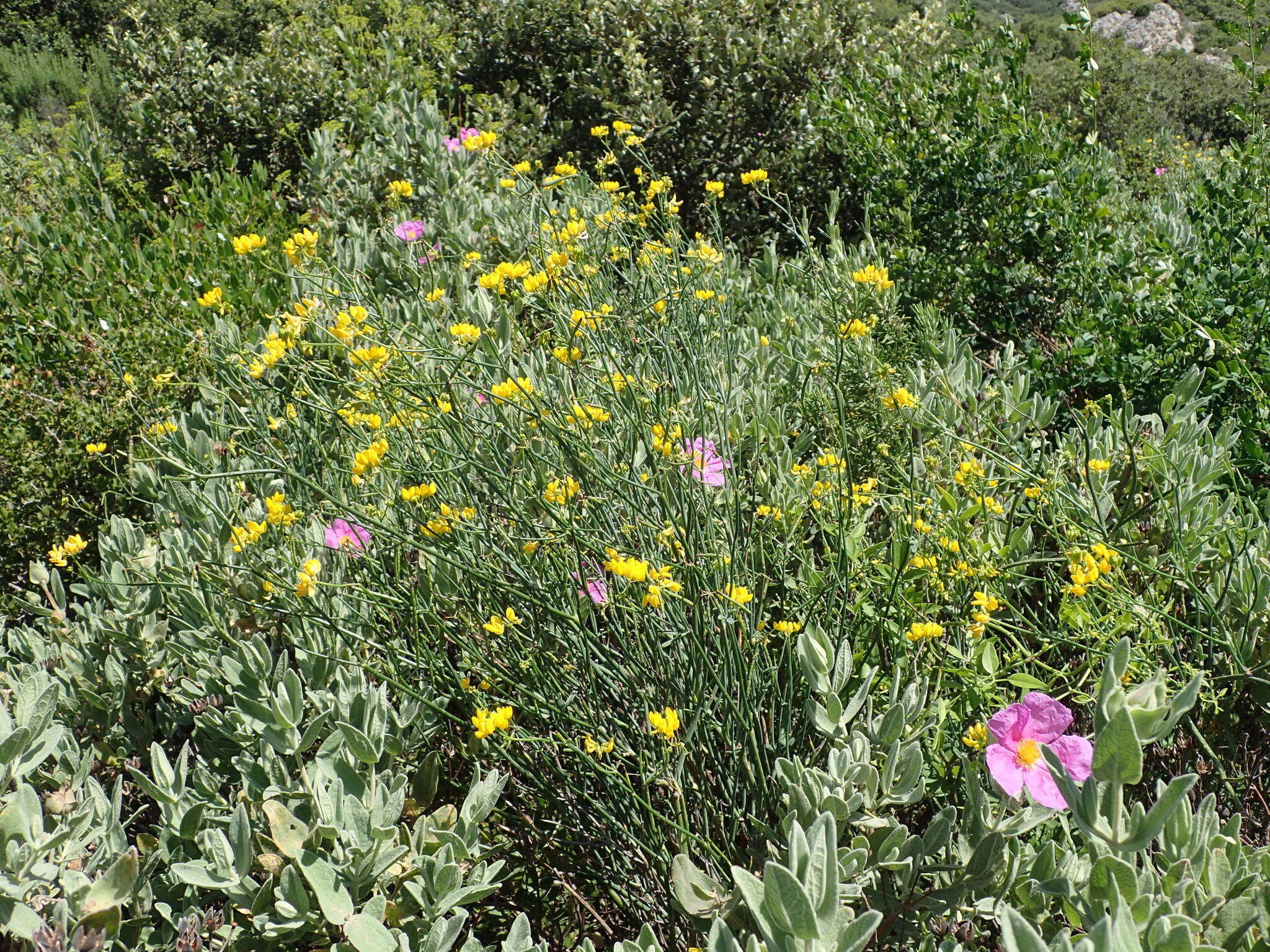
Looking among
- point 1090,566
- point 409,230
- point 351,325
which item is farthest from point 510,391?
point 409,230

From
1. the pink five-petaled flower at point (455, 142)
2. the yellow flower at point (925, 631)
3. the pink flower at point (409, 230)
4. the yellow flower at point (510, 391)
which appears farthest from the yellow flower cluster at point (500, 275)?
the pink five-petaled flower at point (455, 142)

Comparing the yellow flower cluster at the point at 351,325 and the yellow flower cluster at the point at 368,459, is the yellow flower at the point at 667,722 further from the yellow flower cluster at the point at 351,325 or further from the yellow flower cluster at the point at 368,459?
the yellow flower cluster at the point at 351,325

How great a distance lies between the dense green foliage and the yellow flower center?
0.06 metres

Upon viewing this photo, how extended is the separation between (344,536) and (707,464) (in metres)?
0.79

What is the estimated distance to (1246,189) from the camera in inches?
108

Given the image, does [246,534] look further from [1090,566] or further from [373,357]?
[1090,566]

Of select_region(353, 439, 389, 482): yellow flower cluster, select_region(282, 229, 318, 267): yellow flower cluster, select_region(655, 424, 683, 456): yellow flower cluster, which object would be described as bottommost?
select_region(655, 424, 683, 456): yellow flower cluster

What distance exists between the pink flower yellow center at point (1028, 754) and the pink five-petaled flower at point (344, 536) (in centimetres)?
124

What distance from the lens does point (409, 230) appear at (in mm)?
3447

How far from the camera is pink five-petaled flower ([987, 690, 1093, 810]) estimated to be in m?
1.27

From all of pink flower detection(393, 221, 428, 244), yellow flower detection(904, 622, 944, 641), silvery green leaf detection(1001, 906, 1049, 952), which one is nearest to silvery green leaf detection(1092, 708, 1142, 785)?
silvery green leaf detection(1001, 906, 1049, 952)

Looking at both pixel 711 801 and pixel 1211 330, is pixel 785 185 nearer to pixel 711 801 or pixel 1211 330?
pixel 1211 330

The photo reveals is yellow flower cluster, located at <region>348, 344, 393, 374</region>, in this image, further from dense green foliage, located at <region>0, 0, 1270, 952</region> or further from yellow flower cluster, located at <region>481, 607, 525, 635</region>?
yellow flower cluster, located at <region>481, 607, 525, 635</region>

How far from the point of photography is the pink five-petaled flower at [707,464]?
5.74 feet
